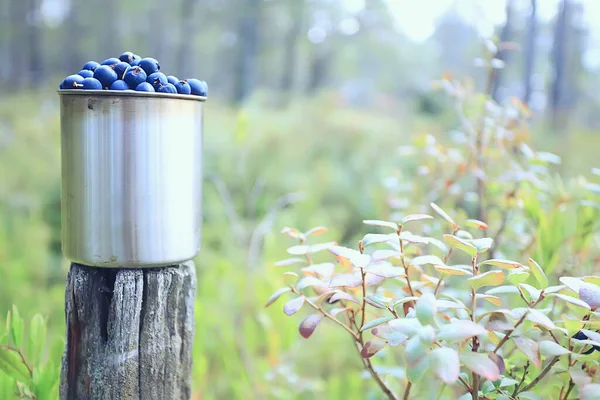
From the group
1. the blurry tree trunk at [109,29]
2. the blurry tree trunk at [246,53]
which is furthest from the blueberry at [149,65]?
the blurry tree trunk at [109,29]

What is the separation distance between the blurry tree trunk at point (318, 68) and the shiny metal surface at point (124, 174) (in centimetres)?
683

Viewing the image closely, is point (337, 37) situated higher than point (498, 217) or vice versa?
point (337, 37)

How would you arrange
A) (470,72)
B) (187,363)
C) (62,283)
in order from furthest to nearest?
1. (470,72)
2. (62,283)
3. (187,363)

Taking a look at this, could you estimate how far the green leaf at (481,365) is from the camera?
1.86 feet

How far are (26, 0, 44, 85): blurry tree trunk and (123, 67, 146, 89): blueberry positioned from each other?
6.91 metres

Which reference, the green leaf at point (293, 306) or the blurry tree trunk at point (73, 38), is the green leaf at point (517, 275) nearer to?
the green leaf at point (293, 306)

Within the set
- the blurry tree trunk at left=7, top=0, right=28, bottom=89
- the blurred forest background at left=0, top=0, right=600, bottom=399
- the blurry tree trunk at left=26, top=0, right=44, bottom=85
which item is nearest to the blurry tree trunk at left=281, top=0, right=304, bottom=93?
the blurred forest background at left=0, top=0, right=600, bottom=399

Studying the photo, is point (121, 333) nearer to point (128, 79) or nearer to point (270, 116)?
point (128, 79)

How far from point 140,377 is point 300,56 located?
7.50 metres

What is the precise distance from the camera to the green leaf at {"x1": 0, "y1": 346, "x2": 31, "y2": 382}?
0.85 meters

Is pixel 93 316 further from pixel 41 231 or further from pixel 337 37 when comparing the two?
pixel 337 37

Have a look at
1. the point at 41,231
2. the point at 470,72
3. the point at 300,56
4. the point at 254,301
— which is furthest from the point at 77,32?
the point at 254,301

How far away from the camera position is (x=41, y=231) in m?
3.17

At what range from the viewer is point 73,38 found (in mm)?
6980
